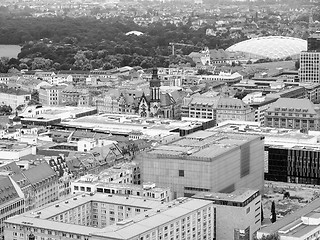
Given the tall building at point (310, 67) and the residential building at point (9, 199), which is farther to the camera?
the tall building at point (310, 67)

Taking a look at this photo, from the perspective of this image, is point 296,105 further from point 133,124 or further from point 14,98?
point 14,98

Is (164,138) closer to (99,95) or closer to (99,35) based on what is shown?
(99,95)

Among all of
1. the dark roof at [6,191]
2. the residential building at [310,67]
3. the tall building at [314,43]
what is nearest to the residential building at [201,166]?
the dark roof at [6,191]

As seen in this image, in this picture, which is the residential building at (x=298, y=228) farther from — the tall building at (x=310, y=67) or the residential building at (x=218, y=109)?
the tall building at (x=310, y=67)

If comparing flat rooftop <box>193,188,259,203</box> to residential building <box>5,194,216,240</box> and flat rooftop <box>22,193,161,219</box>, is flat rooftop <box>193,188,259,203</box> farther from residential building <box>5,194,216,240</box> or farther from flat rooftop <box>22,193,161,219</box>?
flat rooftop <box>22,193,161,219</box>

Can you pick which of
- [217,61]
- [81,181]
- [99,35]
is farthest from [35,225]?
[99,35]

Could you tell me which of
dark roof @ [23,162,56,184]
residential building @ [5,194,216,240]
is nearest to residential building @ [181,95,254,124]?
dark roof @ [23,162,56,184]
